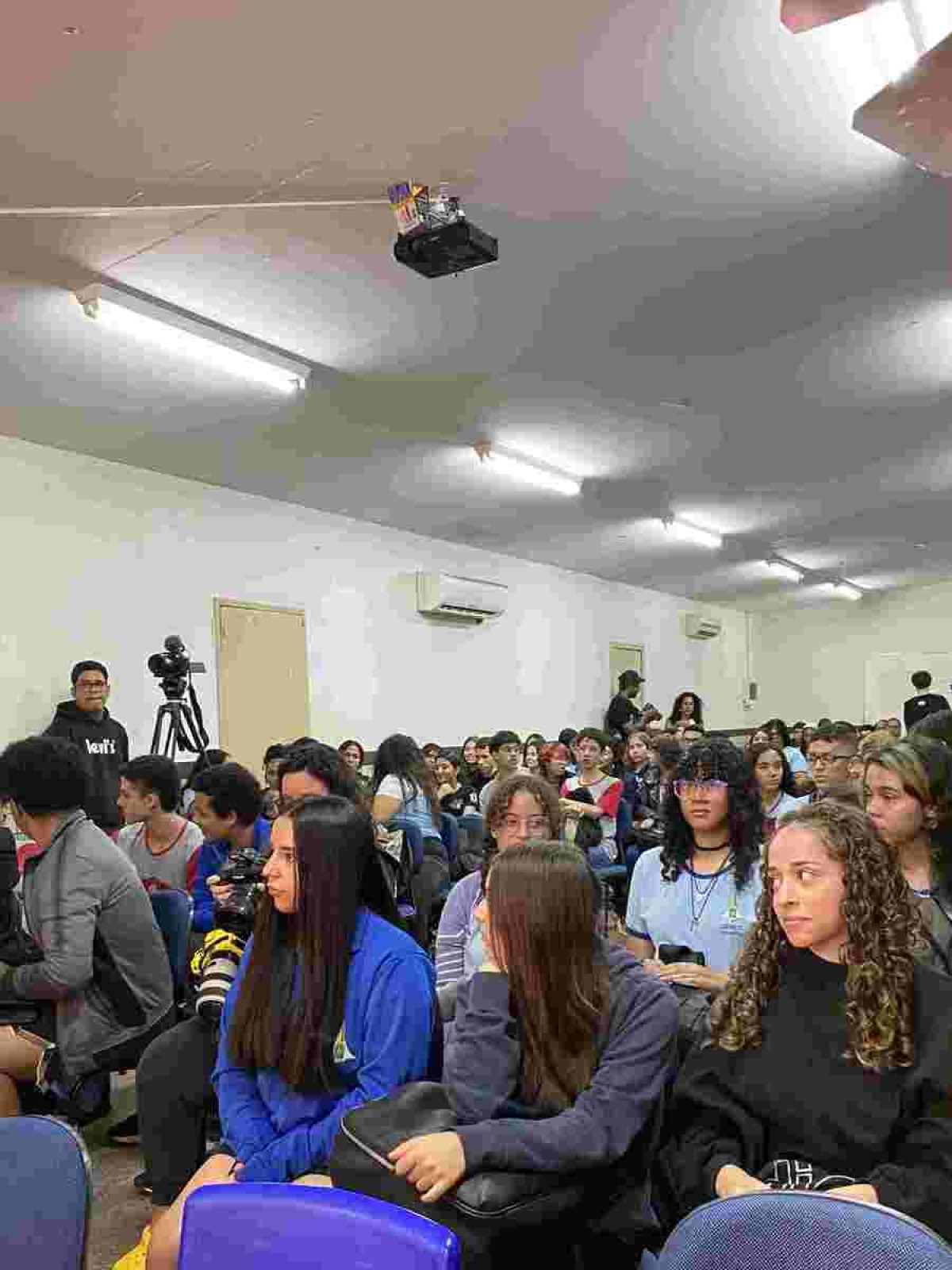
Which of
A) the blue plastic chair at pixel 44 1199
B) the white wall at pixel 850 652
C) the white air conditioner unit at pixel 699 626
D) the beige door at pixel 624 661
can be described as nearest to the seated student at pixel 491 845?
the blue plastic chair at pixel 44 1199

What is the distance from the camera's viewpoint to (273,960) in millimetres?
2084

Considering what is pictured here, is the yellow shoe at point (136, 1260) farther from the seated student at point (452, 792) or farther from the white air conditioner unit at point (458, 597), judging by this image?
the white air conditioner unit at point (458, 597)

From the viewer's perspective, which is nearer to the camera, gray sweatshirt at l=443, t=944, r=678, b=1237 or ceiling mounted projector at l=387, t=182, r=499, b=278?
gray sweatshirt at l=443, t=944, r=678, b=1237

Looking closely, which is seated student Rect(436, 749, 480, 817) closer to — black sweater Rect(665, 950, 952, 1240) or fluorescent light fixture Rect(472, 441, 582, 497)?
fluorescent light fixture Rect(472, 441, 582, 497)

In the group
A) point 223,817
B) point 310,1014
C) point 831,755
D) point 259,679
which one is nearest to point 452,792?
point 259,679

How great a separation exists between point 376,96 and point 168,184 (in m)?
0.79

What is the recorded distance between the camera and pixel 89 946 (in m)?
2.76

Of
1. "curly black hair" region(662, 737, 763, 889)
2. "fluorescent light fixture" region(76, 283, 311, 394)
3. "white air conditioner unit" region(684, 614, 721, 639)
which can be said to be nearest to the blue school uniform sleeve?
"curly black hair" region(662, 737, 763, 889)

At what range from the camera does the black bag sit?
5.07 ft

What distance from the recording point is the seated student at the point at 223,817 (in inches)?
133

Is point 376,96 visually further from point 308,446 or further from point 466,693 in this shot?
point 466,693

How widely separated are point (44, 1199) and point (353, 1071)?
→ 2.15ft

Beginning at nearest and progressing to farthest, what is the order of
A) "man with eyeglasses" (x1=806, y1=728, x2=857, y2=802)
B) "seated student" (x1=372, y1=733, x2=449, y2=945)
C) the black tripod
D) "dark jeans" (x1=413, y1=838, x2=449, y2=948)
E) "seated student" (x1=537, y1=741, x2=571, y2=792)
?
"dark jeans" (x1=413, y1=838, x2=449, y2=948)
"seated student" (x1=372, y1=733, x2=449, y2=945)
"man with eyeglasses" (x1=806, y1=728, x2=857, y2=802)
the black tripod
"seated student" (x1=537, y1=741, x2=571, y2=792)

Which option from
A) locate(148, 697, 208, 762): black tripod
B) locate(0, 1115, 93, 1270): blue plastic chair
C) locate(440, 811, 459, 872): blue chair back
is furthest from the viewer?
locate(148, 697, 208, 762): black tripod
